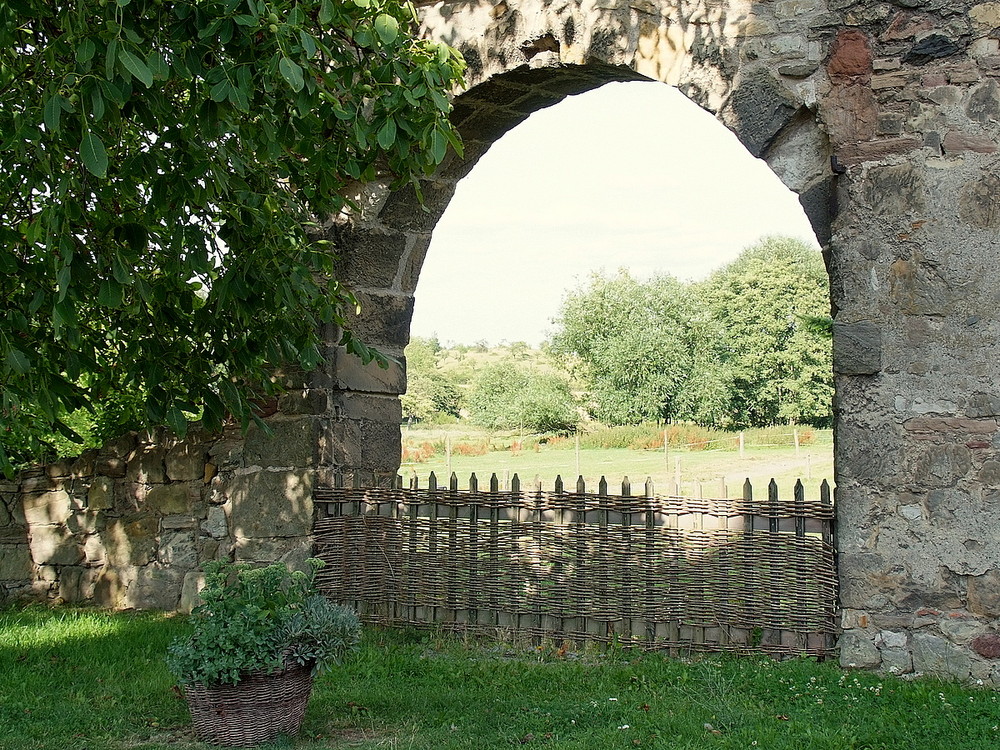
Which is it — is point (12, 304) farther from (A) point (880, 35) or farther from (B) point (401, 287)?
(A) point (880, 35)

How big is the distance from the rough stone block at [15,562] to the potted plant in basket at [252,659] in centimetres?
367

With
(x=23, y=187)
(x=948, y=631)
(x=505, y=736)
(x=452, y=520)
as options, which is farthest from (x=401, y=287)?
(x=948, y=631)

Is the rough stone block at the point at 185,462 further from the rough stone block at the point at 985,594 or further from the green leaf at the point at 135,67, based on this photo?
the rough stone block at the point at 985,594

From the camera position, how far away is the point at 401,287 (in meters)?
6.66

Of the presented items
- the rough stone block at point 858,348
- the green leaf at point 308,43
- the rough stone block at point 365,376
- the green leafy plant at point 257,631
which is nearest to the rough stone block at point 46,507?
the rough stone block at point 365,376

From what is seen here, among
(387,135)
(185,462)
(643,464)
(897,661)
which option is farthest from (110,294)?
(643,464)

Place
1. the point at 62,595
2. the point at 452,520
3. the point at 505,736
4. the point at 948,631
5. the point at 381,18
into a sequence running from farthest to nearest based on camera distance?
the point at 62,595 < the point at 452,520 < the point at 948,631 < the point at 505,736 < the point at 381,18

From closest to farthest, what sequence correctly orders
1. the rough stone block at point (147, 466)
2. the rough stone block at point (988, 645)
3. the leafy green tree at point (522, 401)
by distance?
the rough stone block at point (988, 645) < the rough stone block at point (147, 466) < the leafy green tree at point (522, 401)

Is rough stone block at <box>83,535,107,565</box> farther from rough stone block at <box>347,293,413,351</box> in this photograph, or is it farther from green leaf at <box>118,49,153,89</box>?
green leaf at <box>118,49,153,89</box>

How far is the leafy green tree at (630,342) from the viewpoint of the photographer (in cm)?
4281

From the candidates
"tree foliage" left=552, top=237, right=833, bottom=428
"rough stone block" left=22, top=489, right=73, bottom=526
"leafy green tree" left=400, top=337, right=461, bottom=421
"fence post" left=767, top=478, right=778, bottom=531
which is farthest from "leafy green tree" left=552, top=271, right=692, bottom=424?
"fence post" left=767, top=478, right=778, bottom=531

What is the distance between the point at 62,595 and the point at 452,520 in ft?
10.0

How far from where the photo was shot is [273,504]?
627 cm

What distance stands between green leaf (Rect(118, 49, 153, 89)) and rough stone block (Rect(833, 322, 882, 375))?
327cm
